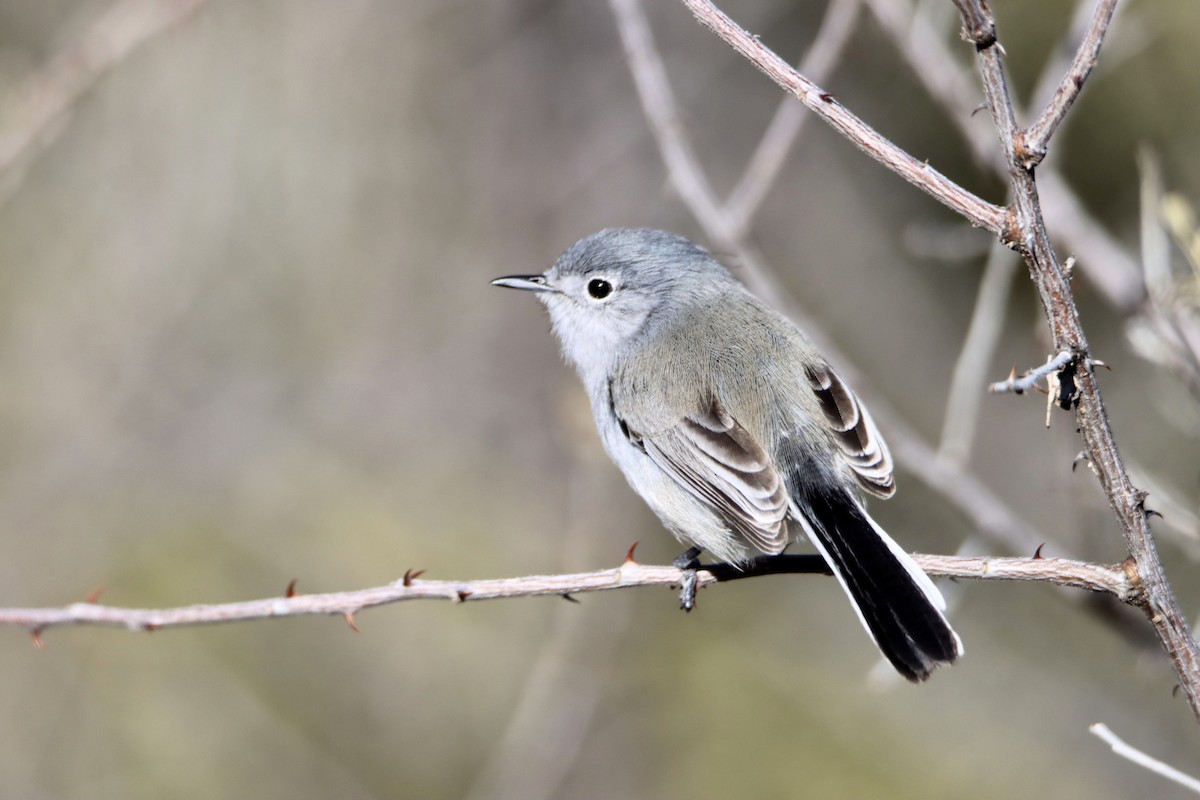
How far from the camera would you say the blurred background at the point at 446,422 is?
20.6ft

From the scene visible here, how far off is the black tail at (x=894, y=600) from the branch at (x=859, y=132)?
110cm

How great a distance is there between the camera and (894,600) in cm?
279

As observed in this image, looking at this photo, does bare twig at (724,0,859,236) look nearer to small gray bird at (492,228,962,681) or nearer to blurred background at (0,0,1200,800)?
small gray bird at (492,228,962,681)

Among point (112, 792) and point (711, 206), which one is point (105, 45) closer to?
point (711, 206)

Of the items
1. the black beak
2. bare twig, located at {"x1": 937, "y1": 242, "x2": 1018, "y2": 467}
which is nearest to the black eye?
the black beak

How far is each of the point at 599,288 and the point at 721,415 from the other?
0.84 meters

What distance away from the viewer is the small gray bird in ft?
10.1

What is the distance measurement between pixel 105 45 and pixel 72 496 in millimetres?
2963

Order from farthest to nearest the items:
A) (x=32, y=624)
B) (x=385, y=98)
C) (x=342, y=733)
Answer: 1. (x=385, y=98)
2. (x=342, y=733)
3. (x=32, y=624)

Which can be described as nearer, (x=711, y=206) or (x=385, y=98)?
(x=711, y=206)

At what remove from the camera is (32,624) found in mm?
2664

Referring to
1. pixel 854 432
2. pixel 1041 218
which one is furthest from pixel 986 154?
pixel 1041 218

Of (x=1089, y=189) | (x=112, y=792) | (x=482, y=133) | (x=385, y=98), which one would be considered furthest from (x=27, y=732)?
(x=1089, y=189)

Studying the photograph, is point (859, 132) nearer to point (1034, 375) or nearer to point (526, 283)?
point (1034, 375)
